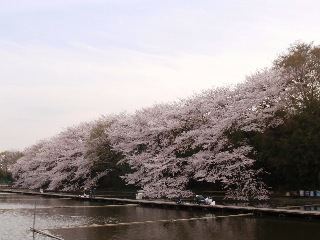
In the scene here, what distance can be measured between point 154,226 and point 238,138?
16.5 m

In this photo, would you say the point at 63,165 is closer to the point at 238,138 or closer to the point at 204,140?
the point at 204,140

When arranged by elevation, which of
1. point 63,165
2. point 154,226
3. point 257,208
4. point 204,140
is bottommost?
point 154,226

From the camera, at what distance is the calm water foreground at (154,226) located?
19.5 metres

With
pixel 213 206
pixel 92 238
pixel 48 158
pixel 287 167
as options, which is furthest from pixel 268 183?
pixel 48 158

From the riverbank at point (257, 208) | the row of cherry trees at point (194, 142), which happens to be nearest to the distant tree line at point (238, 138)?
the row of cherry trees at point (194, 142)

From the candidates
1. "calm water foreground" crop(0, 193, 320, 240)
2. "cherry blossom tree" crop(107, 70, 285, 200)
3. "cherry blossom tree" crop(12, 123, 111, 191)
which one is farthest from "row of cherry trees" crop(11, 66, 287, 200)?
"calm water foreground" crop(0, 193, 320, 240)

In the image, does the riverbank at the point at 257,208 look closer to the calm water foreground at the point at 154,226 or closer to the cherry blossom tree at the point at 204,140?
the calm water foreground at the point at 154,226

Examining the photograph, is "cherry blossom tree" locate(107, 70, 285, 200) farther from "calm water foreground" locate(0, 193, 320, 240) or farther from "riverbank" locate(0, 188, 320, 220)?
"calm water foreground" locate(0, 193, 320, 240)

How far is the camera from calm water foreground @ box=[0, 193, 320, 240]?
19527 mm

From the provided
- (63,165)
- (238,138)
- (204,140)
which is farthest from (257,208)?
(63,165)

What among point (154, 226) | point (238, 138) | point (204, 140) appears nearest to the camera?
point (154, 226)

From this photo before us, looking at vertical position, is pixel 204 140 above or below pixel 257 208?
above

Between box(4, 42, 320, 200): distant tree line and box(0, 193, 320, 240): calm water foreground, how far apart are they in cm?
845

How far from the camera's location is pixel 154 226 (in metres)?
23.1
